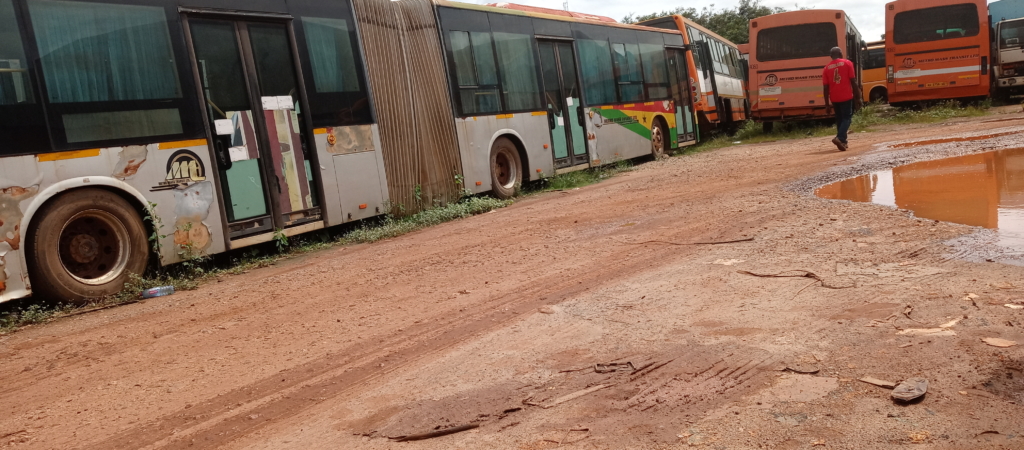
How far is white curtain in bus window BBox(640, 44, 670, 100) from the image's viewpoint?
18141mm

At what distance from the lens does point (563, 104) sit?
47.8 feet

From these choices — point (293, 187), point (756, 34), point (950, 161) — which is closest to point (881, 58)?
point (756, 34)

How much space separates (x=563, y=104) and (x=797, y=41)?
897 cm

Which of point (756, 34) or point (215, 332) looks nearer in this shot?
point (215, 332)

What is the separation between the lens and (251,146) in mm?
8742

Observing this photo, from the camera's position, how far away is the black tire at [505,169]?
41.3 ft

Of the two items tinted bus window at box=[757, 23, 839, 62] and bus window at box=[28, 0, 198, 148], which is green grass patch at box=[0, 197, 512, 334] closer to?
bus window at box=[28, 0, 198, 148]

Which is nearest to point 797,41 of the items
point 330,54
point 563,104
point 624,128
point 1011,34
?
point 624,128

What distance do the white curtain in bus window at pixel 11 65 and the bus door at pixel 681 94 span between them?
586 inches

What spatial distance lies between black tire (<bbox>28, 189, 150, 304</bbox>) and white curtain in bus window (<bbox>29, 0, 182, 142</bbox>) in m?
0.60

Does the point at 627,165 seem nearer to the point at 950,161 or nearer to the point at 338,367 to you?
the point at 950,161

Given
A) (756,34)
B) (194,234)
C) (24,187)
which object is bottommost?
(194,234)

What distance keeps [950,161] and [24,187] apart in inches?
394

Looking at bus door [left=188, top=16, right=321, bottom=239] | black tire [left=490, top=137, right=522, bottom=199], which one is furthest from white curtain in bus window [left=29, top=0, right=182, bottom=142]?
black tire [left=490, top=137, right=522, bottom=199]
